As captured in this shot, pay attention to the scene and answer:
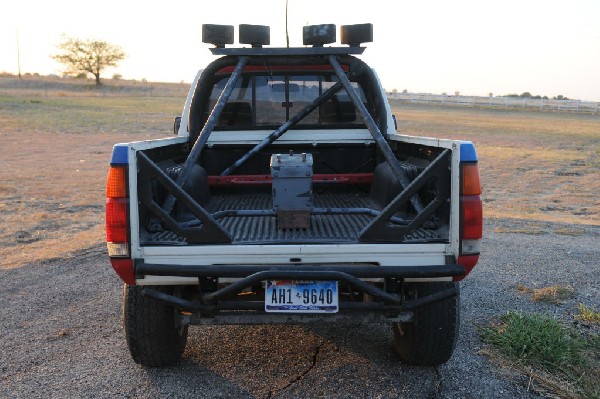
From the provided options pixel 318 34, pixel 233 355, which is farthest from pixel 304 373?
pixel 318 34

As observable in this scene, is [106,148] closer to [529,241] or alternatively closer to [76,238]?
[76,238]

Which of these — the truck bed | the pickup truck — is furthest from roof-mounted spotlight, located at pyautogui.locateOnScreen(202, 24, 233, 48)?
the truck bed

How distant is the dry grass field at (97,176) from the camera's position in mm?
8531

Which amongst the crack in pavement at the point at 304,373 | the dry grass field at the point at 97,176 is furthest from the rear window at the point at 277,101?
the dry grass field at the point at 97,176

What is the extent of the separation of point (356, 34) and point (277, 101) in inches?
44.5

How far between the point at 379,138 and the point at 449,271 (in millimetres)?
1423

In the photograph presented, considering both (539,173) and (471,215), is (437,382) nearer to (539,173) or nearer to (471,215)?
(471,215)

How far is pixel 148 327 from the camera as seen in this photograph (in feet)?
12.8

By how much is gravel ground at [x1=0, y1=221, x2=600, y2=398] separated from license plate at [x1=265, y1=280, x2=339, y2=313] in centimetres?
54

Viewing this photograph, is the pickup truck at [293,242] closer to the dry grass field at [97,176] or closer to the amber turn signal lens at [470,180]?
the amber turn signal lens at [470,180]

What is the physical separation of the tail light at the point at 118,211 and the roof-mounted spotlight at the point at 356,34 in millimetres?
2227

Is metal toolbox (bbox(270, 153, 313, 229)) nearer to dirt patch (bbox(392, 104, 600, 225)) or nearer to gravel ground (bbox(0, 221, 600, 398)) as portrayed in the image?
gravel ground (bbox(0, 221, 600, 398))

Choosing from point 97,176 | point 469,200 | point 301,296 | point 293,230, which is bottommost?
point 97,176

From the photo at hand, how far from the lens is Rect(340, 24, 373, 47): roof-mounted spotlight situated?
16.1 feet
